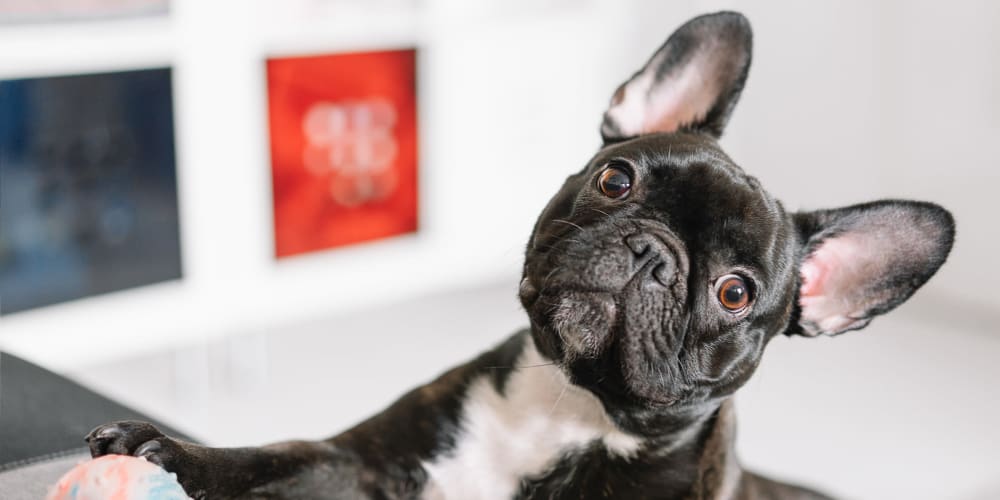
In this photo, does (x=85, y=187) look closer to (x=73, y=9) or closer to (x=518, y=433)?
(x=73, y=9)

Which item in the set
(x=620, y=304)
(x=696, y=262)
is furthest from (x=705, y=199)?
(x=620, y=304)

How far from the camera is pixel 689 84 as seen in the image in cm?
187

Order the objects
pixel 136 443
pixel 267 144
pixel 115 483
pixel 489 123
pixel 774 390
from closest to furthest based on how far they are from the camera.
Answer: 1. pixel 115 483
2. pixel 136 443
3. pixel 267 144
4. pixel 774 390
5. pixel 489 123

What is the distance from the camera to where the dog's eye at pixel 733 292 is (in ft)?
5.17

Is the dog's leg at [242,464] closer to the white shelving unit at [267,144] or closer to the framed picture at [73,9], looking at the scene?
the white shelving unit at [267,144]

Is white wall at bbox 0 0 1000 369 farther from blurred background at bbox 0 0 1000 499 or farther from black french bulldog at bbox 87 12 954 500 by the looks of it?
black french bulldog at bbox 87 12 954 500

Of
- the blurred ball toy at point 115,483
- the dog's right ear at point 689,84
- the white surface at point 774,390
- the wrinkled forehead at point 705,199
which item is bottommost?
the white surface at point 774,390

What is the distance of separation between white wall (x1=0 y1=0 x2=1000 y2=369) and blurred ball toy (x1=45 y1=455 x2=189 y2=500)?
2803 mm

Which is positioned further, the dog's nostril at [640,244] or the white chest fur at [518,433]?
the white chest fur at [518,433]

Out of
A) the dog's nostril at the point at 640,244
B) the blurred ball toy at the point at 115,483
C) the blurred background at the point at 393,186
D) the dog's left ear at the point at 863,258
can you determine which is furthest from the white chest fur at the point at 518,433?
the blurred background at the point at 393,186

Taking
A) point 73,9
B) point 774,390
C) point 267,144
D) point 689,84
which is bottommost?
point 774,390

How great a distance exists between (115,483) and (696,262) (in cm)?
82

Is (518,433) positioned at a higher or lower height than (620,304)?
lower

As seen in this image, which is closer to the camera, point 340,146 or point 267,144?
point 267,144
